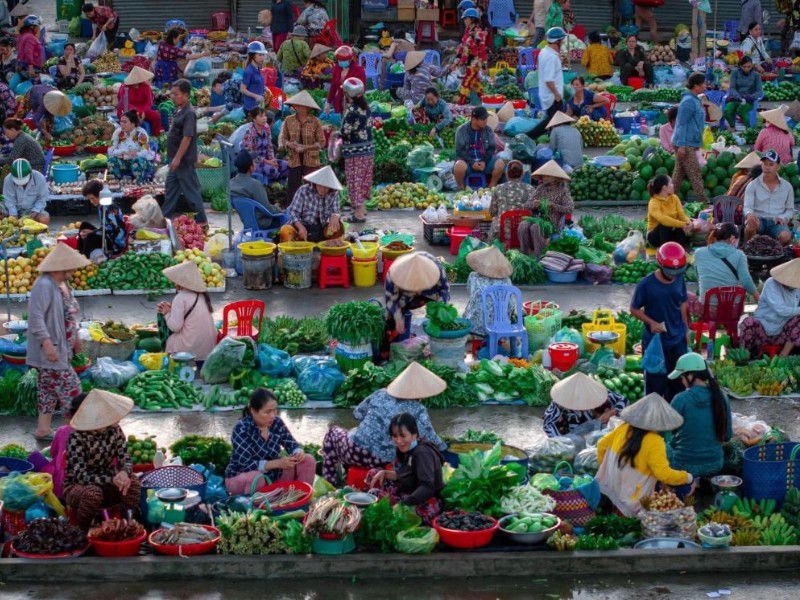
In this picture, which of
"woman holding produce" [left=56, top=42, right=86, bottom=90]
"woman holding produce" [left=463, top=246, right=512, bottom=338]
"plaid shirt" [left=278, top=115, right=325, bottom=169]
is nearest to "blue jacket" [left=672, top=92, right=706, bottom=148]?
"plaid shirt" [left=278, top=115, right=325, bottom=169]

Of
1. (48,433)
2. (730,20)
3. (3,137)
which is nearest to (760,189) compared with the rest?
(48,433)

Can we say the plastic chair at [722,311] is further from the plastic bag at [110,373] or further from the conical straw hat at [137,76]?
the conical straw hat at [137,76]

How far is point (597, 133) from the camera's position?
68.3 feet

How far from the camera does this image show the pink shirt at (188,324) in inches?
468

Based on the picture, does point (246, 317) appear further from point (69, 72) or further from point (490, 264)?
point (69, 72)

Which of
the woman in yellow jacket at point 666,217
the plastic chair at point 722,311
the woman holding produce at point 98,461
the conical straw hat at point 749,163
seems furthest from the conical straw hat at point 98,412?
the conical straw hat at point 749,163

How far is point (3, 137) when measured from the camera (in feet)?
58.0

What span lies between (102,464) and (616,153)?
11.3 m

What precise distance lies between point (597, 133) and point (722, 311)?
8.84 meters

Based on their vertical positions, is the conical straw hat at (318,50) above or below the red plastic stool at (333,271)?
above

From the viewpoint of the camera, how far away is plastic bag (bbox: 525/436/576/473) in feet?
32.6

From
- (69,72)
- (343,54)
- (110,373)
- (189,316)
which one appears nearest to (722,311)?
(189,316)

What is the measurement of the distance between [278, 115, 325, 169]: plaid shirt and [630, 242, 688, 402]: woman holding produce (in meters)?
6.00

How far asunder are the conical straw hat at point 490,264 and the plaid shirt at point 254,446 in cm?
329
